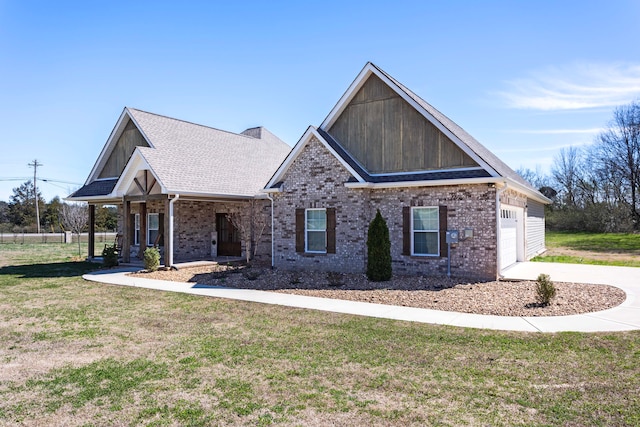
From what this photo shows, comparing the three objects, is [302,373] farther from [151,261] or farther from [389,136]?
[151,261]

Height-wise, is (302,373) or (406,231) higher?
(406,231)

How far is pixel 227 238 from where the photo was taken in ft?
69.4

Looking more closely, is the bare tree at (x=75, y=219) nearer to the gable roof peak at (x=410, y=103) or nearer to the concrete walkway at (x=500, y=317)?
the concrete walkway at (x=500, y=317)

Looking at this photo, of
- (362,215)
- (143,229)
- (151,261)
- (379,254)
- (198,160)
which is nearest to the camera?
(379,254)

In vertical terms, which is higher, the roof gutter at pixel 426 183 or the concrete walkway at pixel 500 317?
the roof gutter at pixel 426 183

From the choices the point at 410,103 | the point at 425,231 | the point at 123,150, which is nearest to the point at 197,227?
the point at 123,150

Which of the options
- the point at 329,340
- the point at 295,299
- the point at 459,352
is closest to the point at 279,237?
the point at 295,299

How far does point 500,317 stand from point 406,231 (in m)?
5.66

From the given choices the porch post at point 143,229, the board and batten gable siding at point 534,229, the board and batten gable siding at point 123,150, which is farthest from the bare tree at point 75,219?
the board and batten gable siding at point 534,229

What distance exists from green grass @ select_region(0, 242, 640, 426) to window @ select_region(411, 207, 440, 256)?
5.80m

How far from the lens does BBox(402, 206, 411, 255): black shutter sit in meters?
14.1

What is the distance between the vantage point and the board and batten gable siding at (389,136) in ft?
46.3

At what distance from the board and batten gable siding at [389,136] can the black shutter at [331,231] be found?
7.01 ft

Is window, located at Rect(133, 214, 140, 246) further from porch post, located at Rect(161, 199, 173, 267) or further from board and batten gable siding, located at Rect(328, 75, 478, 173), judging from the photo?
board and batten gable siding, located at Rect(328, 75, 478, 173)
